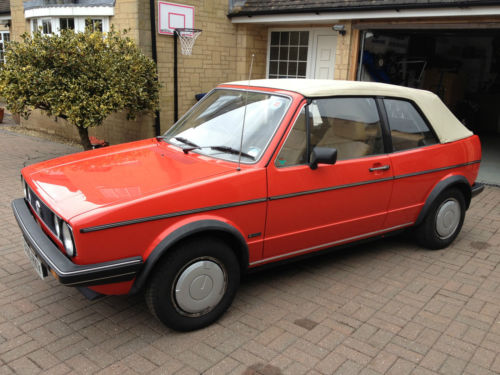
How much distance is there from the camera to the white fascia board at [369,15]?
294 inches

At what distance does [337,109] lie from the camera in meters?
4.03

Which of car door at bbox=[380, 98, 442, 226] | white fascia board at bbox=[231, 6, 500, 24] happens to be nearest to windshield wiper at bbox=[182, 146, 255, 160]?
car door at bbox=[380, 98, 442, 226]

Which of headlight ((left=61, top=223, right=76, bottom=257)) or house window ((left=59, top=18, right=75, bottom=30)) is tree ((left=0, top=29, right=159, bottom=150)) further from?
headlight ((left=61, top=223, right=76, bottom=257))

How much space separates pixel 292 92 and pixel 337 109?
475 millimetres

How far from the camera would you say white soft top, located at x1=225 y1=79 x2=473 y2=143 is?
3.96 metres

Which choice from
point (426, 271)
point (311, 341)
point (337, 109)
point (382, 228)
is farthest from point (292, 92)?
point (426, 271)

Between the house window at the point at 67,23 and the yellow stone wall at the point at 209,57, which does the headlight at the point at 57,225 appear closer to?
the yellow stone wall at the point at 209,57

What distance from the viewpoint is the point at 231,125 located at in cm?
394

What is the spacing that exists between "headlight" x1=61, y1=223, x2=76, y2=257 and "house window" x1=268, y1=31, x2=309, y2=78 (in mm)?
9145

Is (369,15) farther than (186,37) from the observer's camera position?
No

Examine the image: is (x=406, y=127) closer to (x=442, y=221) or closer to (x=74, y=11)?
(x=442, y=221)

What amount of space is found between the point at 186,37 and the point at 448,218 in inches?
272

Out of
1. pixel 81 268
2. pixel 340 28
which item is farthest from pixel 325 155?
pixel 340 28

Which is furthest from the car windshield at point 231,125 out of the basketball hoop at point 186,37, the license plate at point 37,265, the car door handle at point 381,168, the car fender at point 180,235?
the basketball hoop at point 186,37
